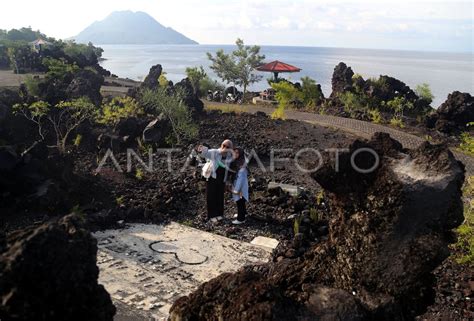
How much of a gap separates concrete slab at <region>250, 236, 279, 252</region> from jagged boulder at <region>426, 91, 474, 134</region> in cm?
1163

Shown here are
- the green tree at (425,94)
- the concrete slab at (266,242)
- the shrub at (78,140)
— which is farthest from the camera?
the green tree at (425,94)

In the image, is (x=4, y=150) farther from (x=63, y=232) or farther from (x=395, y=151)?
(x=395, y=151)

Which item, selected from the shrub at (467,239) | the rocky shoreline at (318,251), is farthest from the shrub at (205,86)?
the shrub at (467,239)

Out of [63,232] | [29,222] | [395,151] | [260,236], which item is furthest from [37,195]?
[395,151]

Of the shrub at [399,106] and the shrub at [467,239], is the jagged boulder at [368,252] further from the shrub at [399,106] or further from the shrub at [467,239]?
the shrub at [399,106]

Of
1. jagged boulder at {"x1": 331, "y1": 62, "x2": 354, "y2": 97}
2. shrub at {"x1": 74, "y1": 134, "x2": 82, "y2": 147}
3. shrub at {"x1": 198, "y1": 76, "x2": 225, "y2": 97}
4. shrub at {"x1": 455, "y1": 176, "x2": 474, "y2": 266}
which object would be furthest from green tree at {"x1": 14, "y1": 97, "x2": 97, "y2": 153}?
jagged boulder at {"x1": 331, "y1": 62, "x2": 354, "y2": 97}

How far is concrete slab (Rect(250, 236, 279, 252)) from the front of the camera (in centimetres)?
816

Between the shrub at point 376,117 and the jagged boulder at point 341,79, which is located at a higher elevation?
the jagged boulder at point 341,79

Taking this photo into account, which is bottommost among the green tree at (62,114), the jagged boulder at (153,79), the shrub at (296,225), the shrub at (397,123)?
the shrub at (296,225)

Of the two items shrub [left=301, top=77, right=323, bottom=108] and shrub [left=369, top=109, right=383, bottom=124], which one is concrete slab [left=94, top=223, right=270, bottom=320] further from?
shrub [left=301, top=77, right=323, bottom=108]

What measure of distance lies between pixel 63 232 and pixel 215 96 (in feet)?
83.7

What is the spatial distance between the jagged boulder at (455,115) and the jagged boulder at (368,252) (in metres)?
14.0

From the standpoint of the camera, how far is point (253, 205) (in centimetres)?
993

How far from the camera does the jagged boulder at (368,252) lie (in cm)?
350
